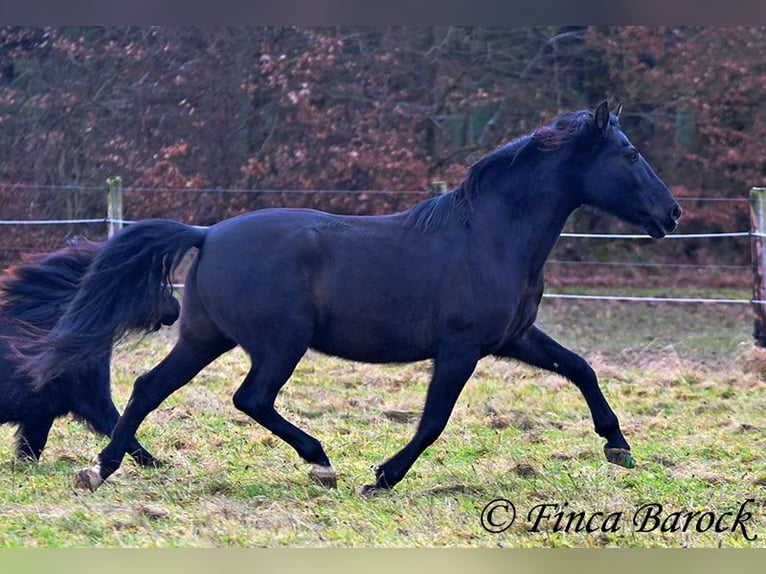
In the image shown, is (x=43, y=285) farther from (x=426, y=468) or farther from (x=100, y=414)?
(x=426, y=468)

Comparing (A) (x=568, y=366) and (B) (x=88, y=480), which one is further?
(A) (x=568, y=366)

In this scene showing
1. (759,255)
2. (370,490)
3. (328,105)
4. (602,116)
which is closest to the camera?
(370,490)

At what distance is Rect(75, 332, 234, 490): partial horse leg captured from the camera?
4.99 m

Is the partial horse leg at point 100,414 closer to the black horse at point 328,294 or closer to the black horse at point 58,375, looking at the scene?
the black horse at point 58,375

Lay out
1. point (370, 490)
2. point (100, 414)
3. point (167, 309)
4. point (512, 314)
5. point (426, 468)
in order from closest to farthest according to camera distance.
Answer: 1. point (370, 490)
2. point (512, 314)
3. point (426, 468)
4. point (100, 414)
5. point (167, 309)

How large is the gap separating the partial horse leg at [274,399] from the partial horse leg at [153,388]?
0.85 ft

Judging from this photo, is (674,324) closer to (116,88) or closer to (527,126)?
(527,126)

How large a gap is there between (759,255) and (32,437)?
6.29 meters

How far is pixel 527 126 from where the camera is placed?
15.3 meters

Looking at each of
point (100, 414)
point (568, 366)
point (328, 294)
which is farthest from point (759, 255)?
point (100, 414)

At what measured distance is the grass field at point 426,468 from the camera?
414 cm

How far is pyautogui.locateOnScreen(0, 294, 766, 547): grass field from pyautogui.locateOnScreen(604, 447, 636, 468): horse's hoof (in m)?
0.06

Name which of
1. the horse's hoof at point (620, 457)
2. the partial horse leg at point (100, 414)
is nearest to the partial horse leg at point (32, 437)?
the partial horse leg at point (100, 414)

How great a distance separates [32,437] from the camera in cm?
557
